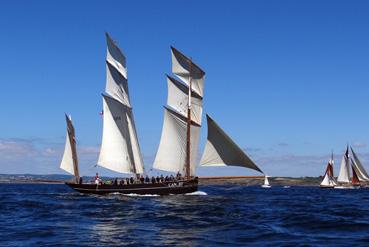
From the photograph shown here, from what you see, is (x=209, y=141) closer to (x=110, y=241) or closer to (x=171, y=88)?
(x=171, y=88)

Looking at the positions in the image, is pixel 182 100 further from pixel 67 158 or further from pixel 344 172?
pixel 344 172

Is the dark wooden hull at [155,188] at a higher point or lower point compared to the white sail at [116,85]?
lower

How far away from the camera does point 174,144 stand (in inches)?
3595

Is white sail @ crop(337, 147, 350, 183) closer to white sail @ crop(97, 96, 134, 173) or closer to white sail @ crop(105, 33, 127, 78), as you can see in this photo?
white sail @ crop(105, 33, 127, 78)

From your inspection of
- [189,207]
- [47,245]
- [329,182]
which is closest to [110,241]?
[47,245]

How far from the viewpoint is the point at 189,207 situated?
6297 centimetres

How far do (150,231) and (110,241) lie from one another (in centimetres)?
563

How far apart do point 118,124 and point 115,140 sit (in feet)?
9.02

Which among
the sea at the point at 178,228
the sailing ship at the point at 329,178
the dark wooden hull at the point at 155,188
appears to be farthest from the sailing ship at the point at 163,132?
the sailing ship at the point at 329,178

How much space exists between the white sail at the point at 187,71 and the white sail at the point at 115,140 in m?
11.0

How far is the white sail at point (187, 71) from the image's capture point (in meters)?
94.3

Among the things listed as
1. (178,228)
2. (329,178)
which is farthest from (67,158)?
(329,178)

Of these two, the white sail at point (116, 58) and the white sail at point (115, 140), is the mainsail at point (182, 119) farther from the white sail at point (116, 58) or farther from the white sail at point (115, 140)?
the white sail at point (116, 58)

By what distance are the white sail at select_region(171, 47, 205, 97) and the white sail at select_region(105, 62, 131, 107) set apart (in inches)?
354
